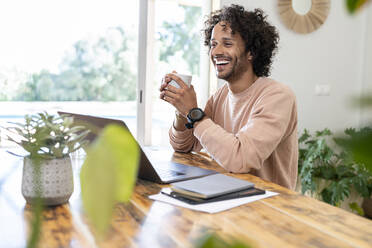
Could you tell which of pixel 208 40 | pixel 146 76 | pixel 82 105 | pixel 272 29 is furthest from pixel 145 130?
pixel 82 105

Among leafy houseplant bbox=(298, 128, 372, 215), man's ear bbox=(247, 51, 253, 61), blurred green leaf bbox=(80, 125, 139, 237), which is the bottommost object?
leafy houseplant bbox=(298, 128, 372, 215)

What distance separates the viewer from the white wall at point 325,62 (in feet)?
10.5

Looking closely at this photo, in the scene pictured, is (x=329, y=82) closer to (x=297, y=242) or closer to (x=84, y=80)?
(x=297, y=242)

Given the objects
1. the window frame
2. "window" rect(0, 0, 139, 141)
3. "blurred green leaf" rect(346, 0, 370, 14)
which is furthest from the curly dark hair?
"window" rect(0, 0, 139, 141)

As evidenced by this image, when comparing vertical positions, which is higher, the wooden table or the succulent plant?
the succulent plant

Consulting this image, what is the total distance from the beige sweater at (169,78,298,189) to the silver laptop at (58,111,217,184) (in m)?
0.11

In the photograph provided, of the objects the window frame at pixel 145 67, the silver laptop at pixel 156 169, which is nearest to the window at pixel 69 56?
the window frame at pixel 145 67

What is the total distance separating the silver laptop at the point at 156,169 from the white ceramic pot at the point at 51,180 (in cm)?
16

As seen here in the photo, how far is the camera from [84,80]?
9.23 meters

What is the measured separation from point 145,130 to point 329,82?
5.35ft

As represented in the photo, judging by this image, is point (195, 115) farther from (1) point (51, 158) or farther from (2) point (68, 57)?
(2) point (68, 57)

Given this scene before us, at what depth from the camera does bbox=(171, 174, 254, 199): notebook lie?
90 cm

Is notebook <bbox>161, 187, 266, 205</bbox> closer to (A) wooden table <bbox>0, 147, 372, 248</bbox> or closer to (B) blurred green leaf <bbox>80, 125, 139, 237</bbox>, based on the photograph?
(A) wooden table <bbox>0, 147, 372, 248</bbox>

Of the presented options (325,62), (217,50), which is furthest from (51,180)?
(325,62)
